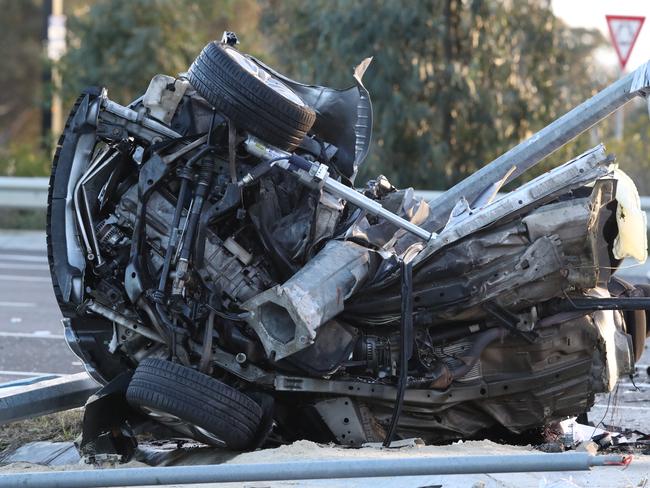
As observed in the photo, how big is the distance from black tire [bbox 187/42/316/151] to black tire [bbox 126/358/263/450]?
121 centimetres

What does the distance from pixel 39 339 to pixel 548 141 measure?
4.84 meters

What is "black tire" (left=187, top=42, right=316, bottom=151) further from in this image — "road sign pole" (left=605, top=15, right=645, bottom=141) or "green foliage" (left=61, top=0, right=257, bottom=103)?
"green foliage" (left=61, top=0, right=257, bottom=103)

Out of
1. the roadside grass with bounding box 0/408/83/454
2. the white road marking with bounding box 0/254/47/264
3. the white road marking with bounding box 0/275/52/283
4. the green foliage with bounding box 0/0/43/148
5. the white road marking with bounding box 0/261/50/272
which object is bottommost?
the roadside grass with bounding box 0/408/83/454

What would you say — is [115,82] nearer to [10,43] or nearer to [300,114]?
[300,114]

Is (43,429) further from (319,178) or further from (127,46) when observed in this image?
(127,46)

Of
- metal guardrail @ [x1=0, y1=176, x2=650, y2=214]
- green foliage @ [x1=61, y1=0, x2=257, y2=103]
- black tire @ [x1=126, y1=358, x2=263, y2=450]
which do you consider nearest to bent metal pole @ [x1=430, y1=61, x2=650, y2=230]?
black tire @ [x1=126, y1=358, x2=263, y2=450]

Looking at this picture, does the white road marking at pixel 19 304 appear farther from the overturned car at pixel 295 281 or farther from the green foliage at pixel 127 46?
the green foliage at pixel 127 46

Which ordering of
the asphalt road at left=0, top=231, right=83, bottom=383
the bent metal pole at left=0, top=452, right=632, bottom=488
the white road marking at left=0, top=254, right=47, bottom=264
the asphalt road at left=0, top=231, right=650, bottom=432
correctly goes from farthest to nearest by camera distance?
the white road marking at left=0, top=254, right=47, bottom=264
the asphalt road at left=0, top=231, right=83, bottom=383
the asphalt road at left=0, top=231, right=650, bottom=432
the bent metal pole at left=0, top=452, right=632, bottom=488

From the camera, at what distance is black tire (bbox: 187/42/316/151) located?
5404mm

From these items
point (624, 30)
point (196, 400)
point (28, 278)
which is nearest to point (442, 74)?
point (624, 30)

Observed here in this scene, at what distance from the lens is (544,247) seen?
5.27 metres

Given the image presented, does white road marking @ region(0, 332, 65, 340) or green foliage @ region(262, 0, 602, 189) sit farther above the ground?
green foliage @ region(262, 0, 602, 189)

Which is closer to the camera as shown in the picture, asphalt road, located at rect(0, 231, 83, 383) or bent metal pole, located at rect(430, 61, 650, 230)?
bent metal pole, located at rect(430, 61, 650, 230)

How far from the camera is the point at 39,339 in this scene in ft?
30.1
